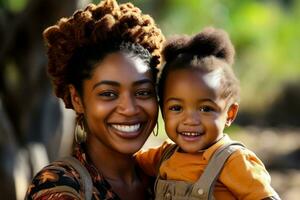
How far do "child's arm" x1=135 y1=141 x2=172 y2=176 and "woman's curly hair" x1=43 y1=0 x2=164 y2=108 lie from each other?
362 millimetres

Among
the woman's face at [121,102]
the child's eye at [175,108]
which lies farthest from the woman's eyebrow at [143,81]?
the child's eye at [175,108]

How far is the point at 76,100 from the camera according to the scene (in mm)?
3449

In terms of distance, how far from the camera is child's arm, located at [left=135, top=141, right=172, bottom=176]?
3.61m

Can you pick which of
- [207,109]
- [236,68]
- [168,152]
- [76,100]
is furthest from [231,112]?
[236,68]

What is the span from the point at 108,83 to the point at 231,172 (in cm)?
58

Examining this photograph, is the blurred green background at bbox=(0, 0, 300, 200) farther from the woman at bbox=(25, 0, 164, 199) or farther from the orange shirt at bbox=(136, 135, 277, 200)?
the orange shirt at bbox=(136, 135, 277, 200)

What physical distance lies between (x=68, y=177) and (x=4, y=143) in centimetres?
339

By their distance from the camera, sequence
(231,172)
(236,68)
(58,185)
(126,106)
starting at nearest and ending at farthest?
(58,185) < (231,172) < (126,106) < (236,68)

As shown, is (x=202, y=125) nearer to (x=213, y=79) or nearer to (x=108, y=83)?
(x=213, y=79)

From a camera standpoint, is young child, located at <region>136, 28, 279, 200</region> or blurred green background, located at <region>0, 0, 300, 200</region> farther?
blurred green background, located at <region>0, 0, 300, 200</region>

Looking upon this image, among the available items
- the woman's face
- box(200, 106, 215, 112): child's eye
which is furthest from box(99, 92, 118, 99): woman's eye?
box(200, 106, 215, 112): child's eye

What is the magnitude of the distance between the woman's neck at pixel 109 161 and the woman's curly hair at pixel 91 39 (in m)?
0.23

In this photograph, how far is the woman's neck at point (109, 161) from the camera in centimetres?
344

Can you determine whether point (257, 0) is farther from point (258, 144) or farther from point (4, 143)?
point (4, 143)
